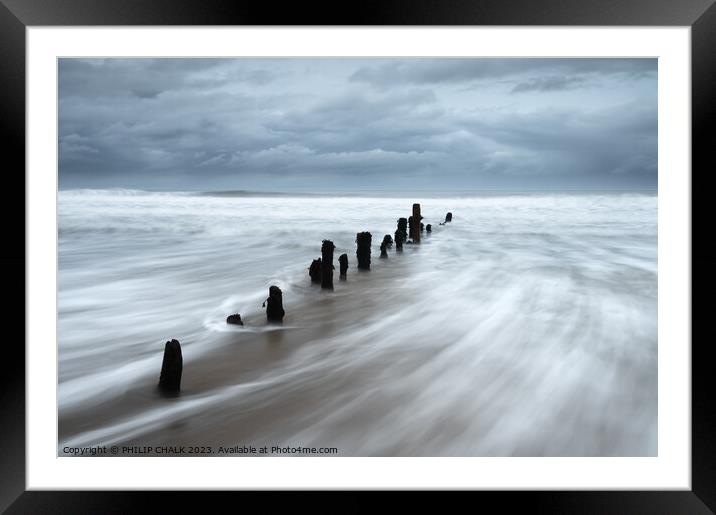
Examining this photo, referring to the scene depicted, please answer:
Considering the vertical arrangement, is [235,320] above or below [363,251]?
below

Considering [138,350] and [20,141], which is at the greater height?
[20,141]

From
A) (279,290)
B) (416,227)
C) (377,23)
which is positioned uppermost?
(377,23)

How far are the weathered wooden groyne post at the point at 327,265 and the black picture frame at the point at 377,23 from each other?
325 cm

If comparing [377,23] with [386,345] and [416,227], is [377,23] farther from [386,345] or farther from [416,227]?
[416,227]

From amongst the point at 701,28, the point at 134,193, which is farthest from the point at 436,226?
the point at 701,28

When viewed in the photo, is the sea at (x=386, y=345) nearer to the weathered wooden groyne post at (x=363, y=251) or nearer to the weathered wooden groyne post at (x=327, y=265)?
the weathered wooden groyne post at (x=327, y=265)

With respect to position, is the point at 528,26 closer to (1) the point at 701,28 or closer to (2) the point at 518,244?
(1) the point at 701,28

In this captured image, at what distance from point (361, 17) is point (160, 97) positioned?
250 inches

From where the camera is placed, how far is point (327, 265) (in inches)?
215

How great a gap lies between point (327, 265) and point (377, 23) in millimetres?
3450

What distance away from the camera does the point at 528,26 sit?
2229 mm

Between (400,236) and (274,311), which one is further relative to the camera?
(400,236)

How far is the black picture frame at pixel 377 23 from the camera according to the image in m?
2.17

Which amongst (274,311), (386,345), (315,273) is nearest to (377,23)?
(386,345)
